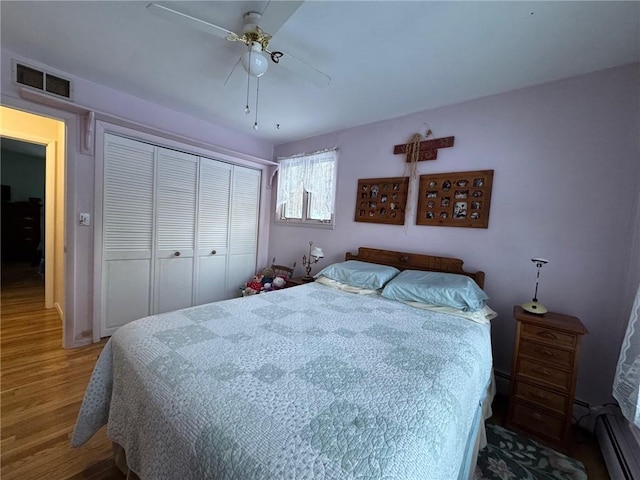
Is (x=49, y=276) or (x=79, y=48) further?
(x=49, y=276)

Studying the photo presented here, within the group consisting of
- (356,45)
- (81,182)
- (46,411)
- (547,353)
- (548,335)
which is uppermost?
(356,45)

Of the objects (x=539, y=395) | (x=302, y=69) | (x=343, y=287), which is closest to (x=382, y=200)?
(x=343, y=287)

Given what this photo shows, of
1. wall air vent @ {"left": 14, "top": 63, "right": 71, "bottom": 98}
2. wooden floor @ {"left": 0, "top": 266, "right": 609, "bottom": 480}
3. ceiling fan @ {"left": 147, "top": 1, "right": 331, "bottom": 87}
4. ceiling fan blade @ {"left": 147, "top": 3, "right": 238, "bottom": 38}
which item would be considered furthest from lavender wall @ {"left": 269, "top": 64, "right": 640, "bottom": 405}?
wall air vent @ {"left": 14, "top": 63, "right": 71, "bottom": 98}

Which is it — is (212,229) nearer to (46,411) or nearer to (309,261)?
(309,261)

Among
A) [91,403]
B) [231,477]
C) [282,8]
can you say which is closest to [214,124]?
[282,8]

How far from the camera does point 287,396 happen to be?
0.85m

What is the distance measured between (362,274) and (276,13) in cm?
192

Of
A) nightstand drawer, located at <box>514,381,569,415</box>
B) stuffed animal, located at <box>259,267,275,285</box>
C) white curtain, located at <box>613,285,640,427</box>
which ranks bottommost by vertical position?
nightstand drawer, located at <box>514,381,569,415</box>

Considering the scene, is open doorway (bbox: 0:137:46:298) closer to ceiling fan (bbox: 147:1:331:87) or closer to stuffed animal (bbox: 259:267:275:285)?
stuffed animal (bbox: 259:267:275:285)

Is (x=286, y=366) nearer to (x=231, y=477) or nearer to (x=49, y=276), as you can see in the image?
(x=231, y=477)

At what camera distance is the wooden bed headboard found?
2.23m

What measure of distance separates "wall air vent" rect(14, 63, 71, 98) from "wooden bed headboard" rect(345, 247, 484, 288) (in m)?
2.99

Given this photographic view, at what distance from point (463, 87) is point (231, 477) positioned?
2.69 metres

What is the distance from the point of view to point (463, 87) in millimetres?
2064
